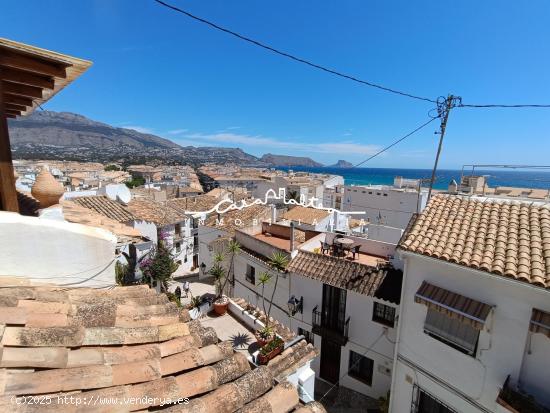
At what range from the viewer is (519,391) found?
718cm

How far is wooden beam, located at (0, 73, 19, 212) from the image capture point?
3828 millimetres

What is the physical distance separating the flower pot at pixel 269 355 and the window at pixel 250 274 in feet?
31.0

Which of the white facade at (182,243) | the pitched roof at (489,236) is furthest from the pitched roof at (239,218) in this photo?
the pitched roof at (489,236)

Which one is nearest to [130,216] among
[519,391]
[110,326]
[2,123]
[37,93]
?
[37,93]

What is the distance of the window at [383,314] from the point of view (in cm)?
1245

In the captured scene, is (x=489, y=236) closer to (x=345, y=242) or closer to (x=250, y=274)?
(x=345, y=242)

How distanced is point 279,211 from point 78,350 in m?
29.1

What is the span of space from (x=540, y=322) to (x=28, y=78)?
1094 centimetres

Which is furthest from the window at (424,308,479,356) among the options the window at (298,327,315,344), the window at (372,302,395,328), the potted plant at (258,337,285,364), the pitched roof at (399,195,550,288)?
the window at (298,327,315,344)

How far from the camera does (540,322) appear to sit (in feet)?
22.0

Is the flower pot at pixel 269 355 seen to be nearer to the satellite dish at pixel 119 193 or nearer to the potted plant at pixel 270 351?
the potted plant at pixel 270 351

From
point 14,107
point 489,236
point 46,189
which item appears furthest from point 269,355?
point 14,107

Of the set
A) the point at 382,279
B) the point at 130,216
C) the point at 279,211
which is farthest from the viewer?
the point at 279,211

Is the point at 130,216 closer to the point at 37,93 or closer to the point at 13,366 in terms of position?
the point at 37,93
